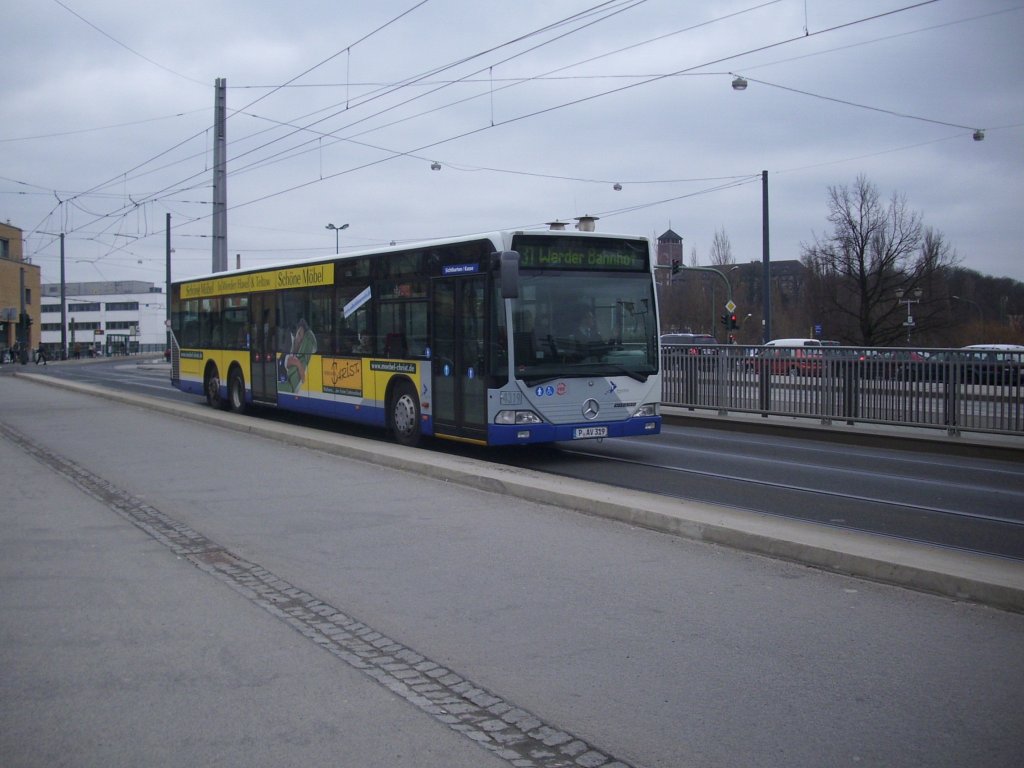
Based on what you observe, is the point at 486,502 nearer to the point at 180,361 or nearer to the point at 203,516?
the point at 203,516

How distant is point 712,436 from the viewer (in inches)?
706

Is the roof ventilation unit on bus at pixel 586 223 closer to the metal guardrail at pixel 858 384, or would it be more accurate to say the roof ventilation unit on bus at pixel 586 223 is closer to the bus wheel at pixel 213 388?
the metal guardrail at pixel 858 384

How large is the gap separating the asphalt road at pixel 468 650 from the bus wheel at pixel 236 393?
12.2 meters

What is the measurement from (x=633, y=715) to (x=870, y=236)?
150ft

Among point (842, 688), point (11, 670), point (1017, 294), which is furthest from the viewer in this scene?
point (1017, 294)

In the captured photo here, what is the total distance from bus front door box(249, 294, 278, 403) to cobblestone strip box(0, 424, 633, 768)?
11.4 m

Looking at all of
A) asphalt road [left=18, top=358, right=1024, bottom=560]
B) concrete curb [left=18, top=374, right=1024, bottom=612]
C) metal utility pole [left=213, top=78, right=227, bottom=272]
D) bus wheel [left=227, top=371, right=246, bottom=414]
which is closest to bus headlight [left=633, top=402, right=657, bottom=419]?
asphalt road [left=18, top=358, right=1024, bottom=560]

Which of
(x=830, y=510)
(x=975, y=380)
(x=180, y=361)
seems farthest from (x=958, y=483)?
(x=180, y=361)

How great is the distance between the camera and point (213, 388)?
23344 millimetres

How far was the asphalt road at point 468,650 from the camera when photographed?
4.23 m

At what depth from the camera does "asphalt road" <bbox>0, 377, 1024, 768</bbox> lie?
4.23 meters

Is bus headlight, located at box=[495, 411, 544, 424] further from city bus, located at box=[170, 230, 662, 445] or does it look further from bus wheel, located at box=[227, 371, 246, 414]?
bus wheel, located at box=[227, 371, 246, 414]

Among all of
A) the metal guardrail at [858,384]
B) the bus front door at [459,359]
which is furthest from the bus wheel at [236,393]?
the metal guardrail at [858,384]

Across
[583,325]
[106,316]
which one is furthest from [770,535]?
[106,316]
